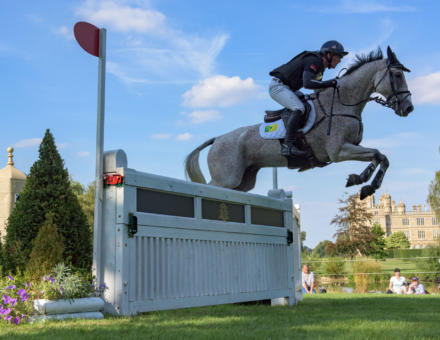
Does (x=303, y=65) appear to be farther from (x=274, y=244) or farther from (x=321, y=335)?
(x=321, y=335)

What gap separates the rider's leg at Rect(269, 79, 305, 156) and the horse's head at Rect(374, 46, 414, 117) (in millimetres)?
933

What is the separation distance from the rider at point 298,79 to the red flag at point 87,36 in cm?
231

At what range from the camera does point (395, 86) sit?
18.1 feet

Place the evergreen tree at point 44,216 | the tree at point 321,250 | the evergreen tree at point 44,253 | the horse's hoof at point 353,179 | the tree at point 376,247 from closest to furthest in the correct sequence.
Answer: the evergreen tree at point 44,253
the evergreen tree at point 44,216
the horse's hoof at point 353,179
the tree at point 321,250
the tree at point 376,247

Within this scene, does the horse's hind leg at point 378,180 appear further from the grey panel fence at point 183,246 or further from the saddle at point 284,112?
the grey panel fence at point 183,246

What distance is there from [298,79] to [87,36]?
8.66 feet

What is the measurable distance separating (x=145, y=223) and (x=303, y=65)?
2918 millimetres

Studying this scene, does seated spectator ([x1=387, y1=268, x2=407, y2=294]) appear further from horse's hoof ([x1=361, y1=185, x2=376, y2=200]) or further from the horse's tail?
horse's hoof ([x1=361, y1=185, x2=376, y2=200])

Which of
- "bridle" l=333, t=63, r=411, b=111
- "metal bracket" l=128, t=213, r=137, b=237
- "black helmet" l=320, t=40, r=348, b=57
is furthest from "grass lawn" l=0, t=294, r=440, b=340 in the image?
"black helmet" l=320, t=40, r=348, b=57

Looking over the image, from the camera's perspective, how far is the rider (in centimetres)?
565

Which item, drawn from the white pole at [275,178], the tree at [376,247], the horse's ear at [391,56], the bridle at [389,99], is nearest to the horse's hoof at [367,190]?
the bridle at [389,99]

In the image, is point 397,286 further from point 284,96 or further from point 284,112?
point 284,96

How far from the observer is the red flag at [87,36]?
4.37m

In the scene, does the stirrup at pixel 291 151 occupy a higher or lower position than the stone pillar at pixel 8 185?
lower
